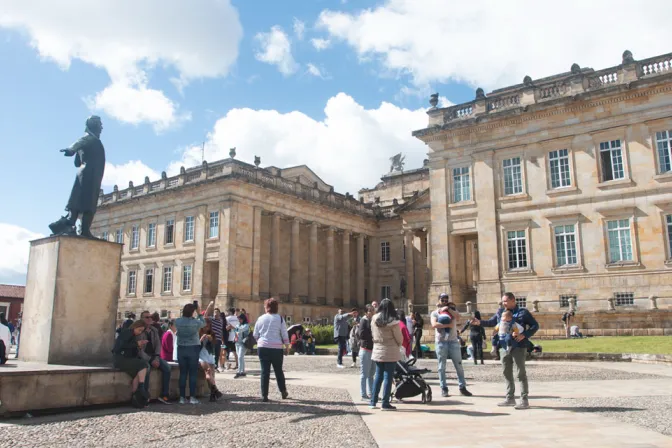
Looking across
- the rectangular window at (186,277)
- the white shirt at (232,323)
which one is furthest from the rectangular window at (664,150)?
the rectangular window at (186,277)

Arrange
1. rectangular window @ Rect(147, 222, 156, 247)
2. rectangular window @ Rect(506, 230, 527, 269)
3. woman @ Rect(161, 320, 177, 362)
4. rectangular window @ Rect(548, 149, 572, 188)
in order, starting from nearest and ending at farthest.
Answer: woman @ Rect(161, 320, 177, 362)
rectangular window @ Rect(548, 149, 572, 188)
rectangular window @ Rect(506, 230, 527, 269)
rectangular window @ Rect(147, 222, 156, 247)

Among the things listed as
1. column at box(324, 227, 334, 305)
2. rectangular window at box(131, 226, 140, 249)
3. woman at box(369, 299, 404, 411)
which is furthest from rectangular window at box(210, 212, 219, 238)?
woman at box(369, 299, 404, 411)

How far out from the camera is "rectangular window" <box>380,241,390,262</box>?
2012 inches

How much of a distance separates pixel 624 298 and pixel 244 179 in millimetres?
24809

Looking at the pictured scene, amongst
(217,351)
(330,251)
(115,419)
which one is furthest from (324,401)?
(330,251)

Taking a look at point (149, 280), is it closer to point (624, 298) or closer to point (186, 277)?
point (186, 277)

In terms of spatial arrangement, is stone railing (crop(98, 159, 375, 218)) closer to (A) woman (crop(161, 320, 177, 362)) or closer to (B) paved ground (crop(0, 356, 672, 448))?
(A) woman (crop(161, 320, 177, 362))

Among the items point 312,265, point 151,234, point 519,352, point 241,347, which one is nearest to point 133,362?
point 519,352

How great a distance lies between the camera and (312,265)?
45.2 m

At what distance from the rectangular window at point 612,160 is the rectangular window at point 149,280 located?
33.1m

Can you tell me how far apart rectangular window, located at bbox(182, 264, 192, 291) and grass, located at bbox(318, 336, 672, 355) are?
25.3 meters

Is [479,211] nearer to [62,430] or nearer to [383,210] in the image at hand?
[383,210]

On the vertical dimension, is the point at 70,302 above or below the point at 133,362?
above

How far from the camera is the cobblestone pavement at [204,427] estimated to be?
20.6ft
